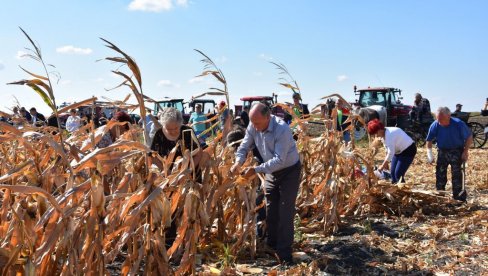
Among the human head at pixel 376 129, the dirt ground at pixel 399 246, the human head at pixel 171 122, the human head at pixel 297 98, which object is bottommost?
the dirt ground at pixel 399 246

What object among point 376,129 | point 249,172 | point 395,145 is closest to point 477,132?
point 395,145

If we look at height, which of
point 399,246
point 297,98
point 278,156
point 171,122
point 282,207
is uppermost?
point 297,98

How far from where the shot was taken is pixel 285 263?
4355 mm

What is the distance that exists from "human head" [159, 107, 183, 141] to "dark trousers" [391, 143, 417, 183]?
12.2 feet

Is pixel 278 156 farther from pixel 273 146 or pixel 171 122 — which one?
pixel 171 122

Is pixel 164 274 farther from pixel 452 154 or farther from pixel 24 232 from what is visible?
pixel 452 154

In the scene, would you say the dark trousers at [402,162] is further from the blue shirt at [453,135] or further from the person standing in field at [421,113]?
the person standing in field at [421,113]

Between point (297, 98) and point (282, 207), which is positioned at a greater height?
point (297, 98)

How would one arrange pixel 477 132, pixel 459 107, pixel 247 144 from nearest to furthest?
pixel 247 144, pixel 477 132, pixel 459 107

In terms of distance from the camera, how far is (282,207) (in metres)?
4.50

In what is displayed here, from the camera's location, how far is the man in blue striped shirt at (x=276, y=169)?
4.31 m

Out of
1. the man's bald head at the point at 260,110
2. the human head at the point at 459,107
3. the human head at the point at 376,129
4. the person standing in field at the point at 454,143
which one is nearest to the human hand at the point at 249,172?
the man's bald head at the point at 260,110

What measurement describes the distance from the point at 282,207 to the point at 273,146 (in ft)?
Answer: 1.76

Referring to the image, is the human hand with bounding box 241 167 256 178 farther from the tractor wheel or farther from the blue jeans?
the tractor wheel
